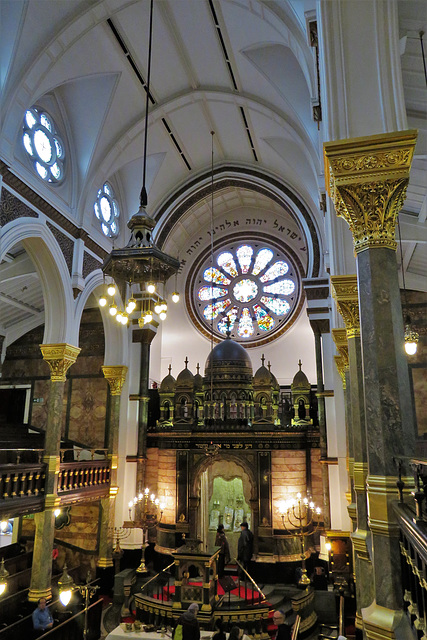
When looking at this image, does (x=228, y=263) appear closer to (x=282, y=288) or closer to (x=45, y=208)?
(x=282, y=288)

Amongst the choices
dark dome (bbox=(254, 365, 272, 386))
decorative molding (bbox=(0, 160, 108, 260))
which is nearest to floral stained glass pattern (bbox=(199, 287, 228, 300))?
dark dome (bbox=(254, 365, 272, 386))

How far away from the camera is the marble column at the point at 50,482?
1059 cm

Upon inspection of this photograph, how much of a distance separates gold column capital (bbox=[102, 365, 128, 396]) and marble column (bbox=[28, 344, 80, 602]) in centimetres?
323

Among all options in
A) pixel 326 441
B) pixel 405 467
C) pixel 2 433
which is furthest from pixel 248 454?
pixel 405 467

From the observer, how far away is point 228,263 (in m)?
19.6

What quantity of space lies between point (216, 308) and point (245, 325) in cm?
136

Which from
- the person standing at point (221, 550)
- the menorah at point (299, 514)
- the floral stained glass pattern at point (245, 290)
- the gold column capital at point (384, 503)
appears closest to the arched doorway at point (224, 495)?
the menorah at point (299, 514)

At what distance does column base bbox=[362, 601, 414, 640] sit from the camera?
11.1ft

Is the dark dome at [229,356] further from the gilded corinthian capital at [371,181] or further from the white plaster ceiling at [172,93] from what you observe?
the gilded corinthian capital at [371,181]

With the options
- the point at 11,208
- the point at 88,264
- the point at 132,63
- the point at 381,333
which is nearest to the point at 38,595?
the point at 88,264

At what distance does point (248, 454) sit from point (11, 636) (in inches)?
281

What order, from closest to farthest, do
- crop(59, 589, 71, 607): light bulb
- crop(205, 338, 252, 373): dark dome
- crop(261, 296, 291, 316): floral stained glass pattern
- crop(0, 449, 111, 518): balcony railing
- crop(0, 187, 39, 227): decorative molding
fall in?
crop(59, 589, 71, 607): light bulb, crop(0, 449, 111, 518): balcony railing, crop(0, 187, 39, 227): decorative molding, crop(205, 338, 252, 373): dark dome, crop(261, 296, 291, 316): floral stained glass pattern

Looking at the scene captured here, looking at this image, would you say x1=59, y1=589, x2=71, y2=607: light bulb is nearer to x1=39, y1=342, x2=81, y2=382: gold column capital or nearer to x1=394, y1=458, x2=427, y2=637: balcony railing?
x1=394, y1=458, x2=427, y2=637: balcony railing

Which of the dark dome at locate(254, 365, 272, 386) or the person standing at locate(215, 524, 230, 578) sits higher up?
the dark dome at locate(254, 365, 272, 386)
